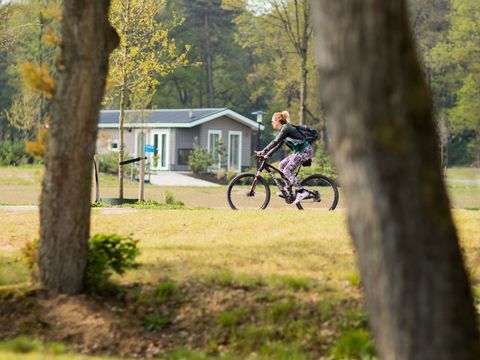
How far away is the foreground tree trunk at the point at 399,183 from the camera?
4094 mm

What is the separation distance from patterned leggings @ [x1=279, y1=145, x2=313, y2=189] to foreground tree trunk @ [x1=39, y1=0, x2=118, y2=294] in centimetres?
656

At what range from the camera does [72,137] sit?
850 cm

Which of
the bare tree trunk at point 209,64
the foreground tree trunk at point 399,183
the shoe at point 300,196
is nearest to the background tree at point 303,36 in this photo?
the bare tree trunk at point 209,64

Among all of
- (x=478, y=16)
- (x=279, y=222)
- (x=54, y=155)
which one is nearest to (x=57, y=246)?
(x=54, y=155)

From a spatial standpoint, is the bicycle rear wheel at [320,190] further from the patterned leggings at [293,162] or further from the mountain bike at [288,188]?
the patterned leggings at [293,162]

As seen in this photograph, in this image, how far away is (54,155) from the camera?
28.0 feet

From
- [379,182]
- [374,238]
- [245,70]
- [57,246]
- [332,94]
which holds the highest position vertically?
[245,70]

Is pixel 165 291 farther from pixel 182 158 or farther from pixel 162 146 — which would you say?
pixel 162 146

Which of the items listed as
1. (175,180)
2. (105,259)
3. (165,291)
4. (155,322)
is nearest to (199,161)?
(175,180)

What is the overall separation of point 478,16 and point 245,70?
2113 centimetres

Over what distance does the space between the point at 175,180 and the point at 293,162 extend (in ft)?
77.8

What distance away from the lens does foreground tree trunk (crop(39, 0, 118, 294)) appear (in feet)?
27.9

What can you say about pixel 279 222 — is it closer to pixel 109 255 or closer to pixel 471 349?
pixel 109 255

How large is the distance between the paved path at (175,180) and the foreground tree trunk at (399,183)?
1258 inches
